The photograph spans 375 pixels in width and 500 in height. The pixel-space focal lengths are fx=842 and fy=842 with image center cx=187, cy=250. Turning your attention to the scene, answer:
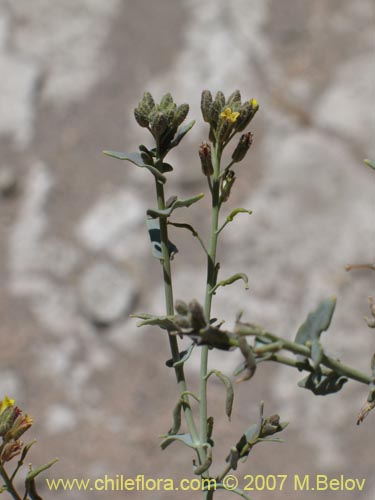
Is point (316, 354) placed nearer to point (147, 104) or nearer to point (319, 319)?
point (319, 319)

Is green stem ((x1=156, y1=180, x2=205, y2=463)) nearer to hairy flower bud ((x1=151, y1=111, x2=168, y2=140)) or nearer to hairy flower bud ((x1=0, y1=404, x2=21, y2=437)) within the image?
hairy flower bud ((x1=151, y1=111, x2=168, y2=140))

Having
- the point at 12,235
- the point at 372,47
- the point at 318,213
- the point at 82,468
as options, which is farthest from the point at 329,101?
the point at 82,468

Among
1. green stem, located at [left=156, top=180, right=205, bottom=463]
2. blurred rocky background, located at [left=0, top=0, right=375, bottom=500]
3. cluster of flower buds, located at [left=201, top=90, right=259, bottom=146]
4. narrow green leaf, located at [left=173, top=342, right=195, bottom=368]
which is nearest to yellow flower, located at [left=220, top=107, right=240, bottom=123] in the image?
cluster of flower buds, located at [left=201, top=90, right=259, bottom=146]

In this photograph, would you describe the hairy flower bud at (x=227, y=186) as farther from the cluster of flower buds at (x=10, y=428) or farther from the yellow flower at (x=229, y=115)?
the cluster of flower buds at (x=10, y=428)

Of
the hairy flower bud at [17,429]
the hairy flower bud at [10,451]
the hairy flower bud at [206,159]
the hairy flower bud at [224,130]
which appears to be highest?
the hairy flower bud at [224,130]

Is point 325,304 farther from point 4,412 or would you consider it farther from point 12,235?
point 12,235

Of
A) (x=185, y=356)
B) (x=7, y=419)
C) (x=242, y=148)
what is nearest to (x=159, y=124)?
(x=242, y=148)

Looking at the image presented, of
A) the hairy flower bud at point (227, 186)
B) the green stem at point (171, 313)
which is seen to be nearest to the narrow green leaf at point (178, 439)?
the green stem at point (171, 313)

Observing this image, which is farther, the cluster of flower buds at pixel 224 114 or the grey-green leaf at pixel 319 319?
the cluster of flower buds at pixel 224 114
